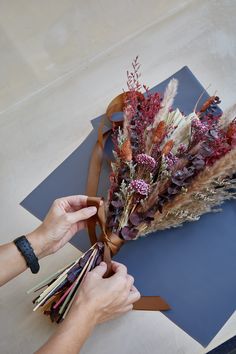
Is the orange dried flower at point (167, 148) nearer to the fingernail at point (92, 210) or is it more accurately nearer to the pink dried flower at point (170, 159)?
the pink dried flower at point (170, 159)

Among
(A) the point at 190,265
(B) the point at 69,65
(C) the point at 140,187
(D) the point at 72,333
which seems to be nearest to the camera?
(D) the point at 72,333

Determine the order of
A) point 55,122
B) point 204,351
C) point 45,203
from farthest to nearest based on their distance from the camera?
point 55,122 < point 45,203 < point 204,351

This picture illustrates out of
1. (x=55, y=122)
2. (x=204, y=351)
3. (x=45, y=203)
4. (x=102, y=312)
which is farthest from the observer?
(x=55, y=122)

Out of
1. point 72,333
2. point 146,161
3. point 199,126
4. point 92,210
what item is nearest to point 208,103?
point 199,126

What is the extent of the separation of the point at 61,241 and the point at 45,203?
15 centimetres

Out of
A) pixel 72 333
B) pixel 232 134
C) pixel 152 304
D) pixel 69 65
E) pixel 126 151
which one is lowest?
pixel 152 304

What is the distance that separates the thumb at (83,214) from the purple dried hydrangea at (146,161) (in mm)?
150

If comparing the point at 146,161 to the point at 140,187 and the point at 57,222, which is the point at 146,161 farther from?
the point at 57,222

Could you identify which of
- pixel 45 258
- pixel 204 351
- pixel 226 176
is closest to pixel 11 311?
pixel 45 258

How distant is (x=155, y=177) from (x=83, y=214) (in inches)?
7.4

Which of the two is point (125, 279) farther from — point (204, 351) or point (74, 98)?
point (74, 98)

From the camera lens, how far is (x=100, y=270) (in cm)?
81

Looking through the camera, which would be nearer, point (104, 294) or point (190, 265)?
point (104, 294)

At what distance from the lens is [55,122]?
1.12 metres
